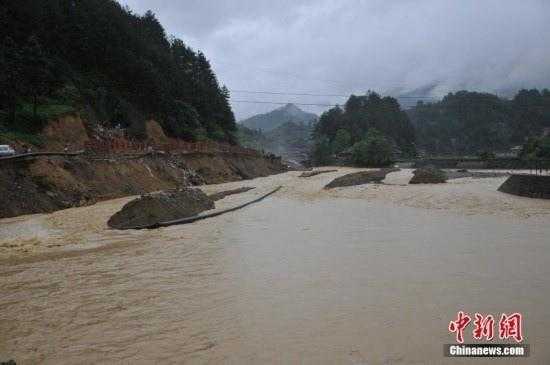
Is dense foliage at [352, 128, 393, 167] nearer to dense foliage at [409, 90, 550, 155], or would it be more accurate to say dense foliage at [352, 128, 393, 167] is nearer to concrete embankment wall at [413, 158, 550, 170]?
concrete embankment wall at [413, 158, 550, 170]

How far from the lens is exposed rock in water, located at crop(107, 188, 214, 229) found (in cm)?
1567

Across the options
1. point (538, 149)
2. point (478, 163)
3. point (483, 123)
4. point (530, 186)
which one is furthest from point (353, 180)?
point (483, 123)

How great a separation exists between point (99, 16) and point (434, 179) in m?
44.5

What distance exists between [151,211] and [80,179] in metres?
11.2

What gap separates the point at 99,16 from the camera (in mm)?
55406

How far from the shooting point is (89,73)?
52.3m

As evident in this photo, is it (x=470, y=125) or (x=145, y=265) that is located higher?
(x=470, y=125)

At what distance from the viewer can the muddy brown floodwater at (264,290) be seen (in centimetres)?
554

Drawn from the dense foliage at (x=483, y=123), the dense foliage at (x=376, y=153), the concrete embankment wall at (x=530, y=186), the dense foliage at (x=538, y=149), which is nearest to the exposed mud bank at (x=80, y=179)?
the concrete embankment wall at (x=530, y=186)

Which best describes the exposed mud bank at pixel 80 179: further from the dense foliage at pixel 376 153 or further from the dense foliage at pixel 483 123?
the dense foliage at pixel 483 123

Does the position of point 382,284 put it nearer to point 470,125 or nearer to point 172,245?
point 172,245

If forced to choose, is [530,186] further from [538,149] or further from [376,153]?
[376,153]

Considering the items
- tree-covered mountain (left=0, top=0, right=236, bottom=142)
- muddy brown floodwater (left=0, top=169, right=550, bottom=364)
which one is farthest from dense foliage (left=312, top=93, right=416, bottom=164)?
muddy brown floodwater (left=0, top=169, right=550, bottom=364)

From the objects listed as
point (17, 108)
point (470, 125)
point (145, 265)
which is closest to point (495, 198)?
point (145, 265)
